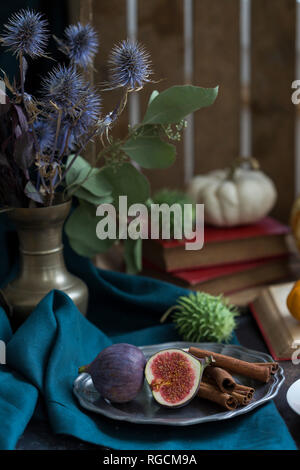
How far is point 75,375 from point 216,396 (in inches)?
10.3

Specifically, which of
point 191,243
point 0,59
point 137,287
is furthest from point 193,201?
point 0,59

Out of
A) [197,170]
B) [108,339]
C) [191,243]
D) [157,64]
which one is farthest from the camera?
[197,170]

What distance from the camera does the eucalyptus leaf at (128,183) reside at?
4.10 feet

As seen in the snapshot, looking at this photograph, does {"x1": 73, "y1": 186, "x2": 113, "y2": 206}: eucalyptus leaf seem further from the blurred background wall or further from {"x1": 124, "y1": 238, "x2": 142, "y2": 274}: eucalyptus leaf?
the blurred background wall

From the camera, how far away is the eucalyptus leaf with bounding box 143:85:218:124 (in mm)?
1089

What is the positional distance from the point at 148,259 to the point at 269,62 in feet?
2.74

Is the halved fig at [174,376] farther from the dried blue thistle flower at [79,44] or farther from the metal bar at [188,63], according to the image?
the metal bar at [188,63]

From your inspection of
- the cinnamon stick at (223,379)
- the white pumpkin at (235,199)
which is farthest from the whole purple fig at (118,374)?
the white pumpkin at (235,199)

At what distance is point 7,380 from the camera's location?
987 millimetres

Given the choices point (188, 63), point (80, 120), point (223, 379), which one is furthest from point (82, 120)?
point (188, 63)

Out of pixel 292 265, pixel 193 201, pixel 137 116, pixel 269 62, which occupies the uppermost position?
pixel 269 62

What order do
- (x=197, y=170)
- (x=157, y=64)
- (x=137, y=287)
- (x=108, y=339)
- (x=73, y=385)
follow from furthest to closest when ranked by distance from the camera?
1. (x=197, y=170)
2. (x=157, y=64)
3. (x=137, y=287)
4. (x=108, y=339)
5. (x=73, y=385)

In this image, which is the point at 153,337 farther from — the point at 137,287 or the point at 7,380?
the point at 7,380

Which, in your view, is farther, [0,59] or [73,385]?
[0,59]
